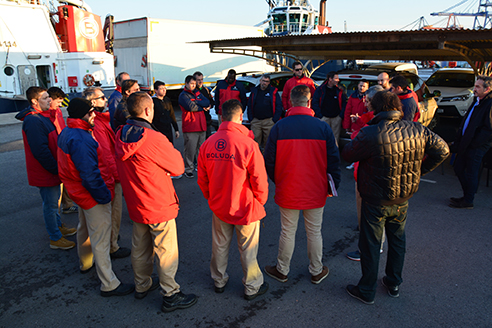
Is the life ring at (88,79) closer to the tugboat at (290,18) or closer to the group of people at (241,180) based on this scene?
the group of people at (241,180)

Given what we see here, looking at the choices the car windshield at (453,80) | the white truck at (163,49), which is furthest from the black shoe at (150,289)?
the car windshield at (453,80)

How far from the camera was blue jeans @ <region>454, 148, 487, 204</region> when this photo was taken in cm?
510

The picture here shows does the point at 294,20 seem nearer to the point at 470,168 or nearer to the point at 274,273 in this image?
the point at 470,168

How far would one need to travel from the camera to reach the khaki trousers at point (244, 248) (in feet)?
10.2

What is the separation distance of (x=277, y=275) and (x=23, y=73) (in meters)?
12.4

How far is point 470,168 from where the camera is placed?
202 inches

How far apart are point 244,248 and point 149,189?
1.00 m

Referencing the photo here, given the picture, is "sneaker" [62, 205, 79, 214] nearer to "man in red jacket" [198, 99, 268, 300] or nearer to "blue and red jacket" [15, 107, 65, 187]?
"blue and red jacket" [15, 107, 65, 187]

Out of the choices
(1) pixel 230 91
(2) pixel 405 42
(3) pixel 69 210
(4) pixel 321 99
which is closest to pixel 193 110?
(1) pixel 230 91

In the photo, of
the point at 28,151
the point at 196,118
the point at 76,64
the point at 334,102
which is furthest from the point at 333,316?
the point at 76,64

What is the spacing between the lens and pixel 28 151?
405 cm

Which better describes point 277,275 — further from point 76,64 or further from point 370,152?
point 76,64

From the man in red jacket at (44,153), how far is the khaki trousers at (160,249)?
5.15 ft

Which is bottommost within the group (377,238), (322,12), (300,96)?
(377,238)
